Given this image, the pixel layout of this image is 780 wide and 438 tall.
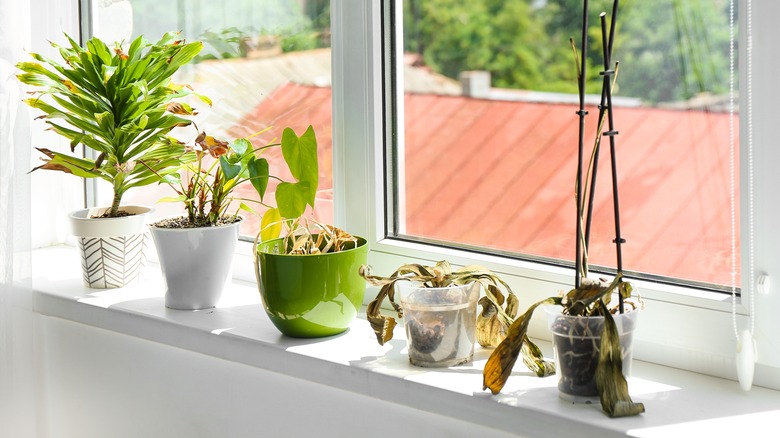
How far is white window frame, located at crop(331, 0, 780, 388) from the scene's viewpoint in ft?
3.23

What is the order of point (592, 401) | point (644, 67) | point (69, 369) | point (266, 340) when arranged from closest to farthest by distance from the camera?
point (592, 401)
point (644, 67)
point (266, 340)
point (69, 369)

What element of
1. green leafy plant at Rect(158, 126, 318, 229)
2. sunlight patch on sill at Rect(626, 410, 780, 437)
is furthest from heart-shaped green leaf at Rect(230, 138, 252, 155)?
sunlight patch on sill at Rect(626, 410, 780, 437)

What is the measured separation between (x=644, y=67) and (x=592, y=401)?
423 mm

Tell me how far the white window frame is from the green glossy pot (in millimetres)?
166

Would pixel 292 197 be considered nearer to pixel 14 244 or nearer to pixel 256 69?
pixel 256 69

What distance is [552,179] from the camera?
1215 mm

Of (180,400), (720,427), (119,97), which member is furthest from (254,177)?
(720,427)

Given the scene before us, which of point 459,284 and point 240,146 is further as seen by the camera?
point 240,146

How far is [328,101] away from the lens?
1446 millimetres

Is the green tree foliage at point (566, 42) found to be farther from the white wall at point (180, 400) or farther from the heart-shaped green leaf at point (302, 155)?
the white wall at point (180, 400)

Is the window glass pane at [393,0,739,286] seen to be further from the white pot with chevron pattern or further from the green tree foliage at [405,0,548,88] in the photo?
the white pot with chevron pattern

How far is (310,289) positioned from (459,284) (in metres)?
0.20

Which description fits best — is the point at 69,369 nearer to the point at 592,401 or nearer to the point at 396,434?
the point at 396,434

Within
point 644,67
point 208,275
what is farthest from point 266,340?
point 644,67
